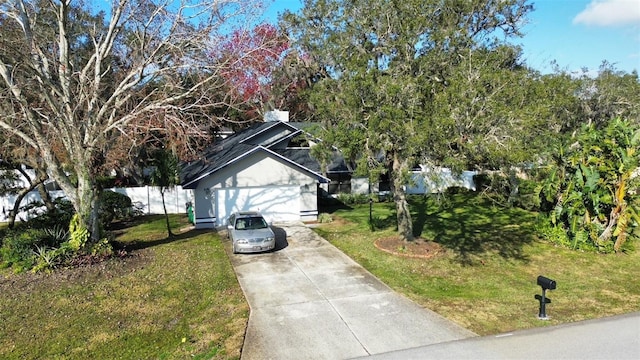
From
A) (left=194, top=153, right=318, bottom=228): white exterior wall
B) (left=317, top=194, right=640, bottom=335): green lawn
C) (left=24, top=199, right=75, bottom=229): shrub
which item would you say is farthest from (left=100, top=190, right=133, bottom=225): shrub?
(left=317, top=194, right=640, bottom=335): green lawn

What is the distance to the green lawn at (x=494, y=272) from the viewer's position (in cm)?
1066

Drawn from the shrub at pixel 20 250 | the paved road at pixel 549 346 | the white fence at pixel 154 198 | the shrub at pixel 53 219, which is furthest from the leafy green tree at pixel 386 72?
the white fence at pixel 154 198

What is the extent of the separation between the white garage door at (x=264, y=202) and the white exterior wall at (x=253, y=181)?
209 millimetres

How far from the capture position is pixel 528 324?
981 cm

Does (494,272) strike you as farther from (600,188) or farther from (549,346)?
(600,188)

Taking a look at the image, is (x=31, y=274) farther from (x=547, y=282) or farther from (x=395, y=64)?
(x=547, y=282)

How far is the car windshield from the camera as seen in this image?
16.7m

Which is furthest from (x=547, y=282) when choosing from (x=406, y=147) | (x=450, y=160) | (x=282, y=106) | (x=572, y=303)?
(x=282, y=106)

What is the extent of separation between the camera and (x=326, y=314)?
10.4m

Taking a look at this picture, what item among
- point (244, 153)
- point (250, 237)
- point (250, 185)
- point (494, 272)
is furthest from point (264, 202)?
point (494, 272)

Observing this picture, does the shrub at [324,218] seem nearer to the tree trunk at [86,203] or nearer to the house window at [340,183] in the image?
the house window at [340,183]

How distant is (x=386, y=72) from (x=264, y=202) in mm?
10729

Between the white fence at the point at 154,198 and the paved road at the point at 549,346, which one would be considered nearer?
the paved road at the point at 549,346

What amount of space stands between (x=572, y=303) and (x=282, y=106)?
3326cm
